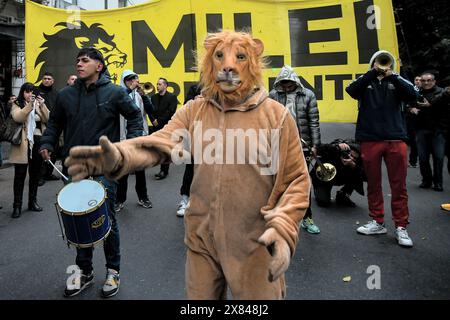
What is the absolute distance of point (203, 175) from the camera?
6.26 ft

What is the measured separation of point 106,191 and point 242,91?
161 cm

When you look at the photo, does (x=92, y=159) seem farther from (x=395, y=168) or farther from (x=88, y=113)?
(x=395, y=168)

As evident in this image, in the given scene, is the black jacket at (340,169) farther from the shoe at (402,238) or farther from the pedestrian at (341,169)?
the shoe at (402,238)

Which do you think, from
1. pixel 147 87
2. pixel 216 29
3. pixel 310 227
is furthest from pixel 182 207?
pixel 216 29

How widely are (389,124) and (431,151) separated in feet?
10.5

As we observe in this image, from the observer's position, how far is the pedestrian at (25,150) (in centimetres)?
543

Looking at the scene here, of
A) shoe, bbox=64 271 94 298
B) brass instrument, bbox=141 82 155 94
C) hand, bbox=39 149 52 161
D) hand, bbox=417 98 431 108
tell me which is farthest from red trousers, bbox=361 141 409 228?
brass instrument, bbox=141 82 155 94

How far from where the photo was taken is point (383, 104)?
4.27 m

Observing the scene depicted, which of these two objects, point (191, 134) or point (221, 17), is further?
point (221, 17)

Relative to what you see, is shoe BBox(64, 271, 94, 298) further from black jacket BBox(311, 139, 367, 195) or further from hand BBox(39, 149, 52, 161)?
black jacket BBox(311, 139, 367, 195)

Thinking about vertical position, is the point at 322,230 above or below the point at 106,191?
below

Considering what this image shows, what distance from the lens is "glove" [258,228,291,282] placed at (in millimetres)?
1512
